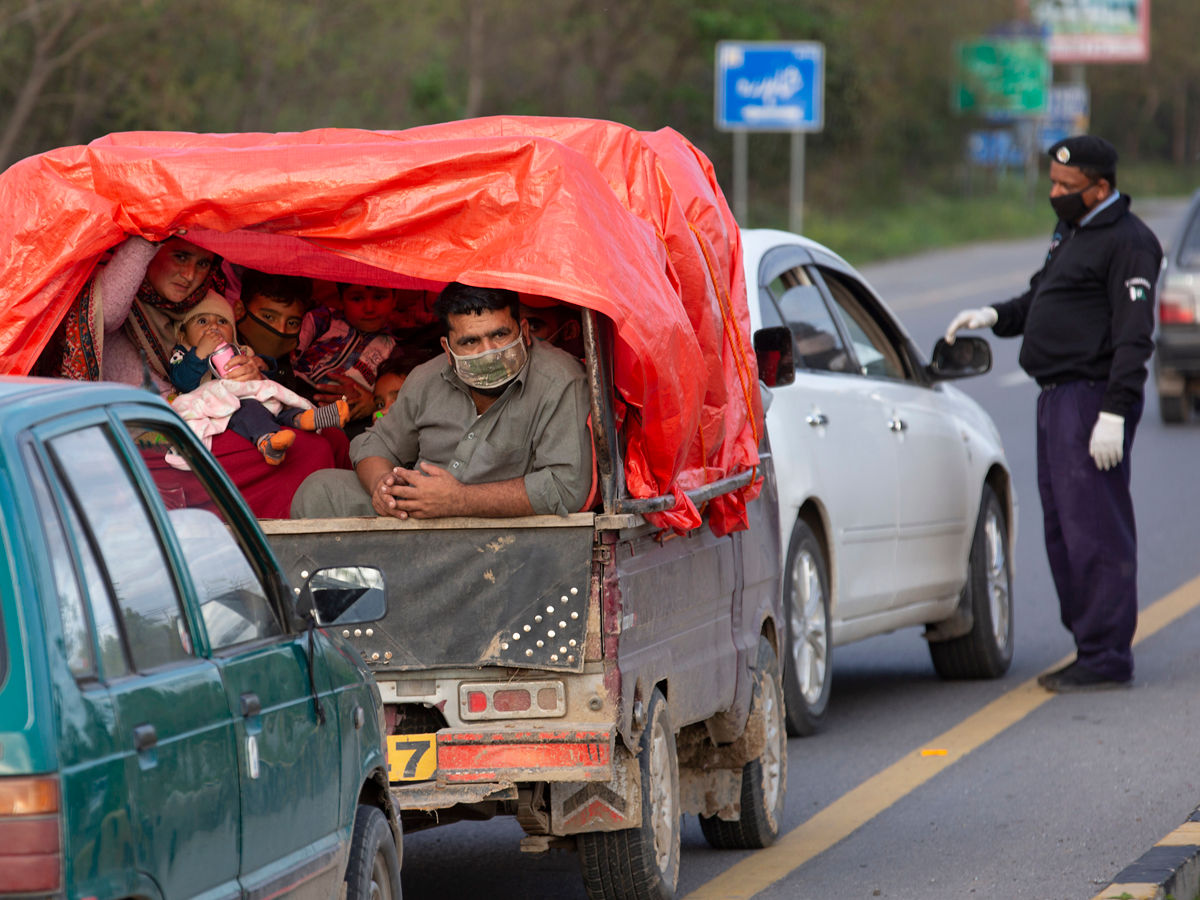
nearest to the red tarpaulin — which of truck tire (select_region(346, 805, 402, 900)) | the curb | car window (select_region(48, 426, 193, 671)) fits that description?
truck tire (select_region(346, 805, 402, 900))

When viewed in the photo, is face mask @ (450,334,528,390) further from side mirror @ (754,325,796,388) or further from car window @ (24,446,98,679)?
car window @ (24,446,98,679)

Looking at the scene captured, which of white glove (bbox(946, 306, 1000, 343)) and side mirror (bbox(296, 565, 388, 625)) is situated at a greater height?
white glove (bbox(946, 306, 1000, 343))

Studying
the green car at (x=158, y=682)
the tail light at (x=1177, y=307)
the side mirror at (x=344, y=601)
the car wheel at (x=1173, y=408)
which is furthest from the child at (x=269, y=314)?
the car wheel at (x=1173, y=408)

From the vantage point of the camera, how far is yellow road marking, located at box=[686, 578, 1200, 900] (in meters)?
6.25

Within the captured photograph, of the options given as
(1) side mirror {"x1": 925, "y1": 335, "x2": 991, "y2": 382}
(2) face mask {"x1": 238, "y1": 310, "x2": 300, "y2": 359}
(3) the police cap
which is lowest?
(1) side mirror {"x1": 925, "y1": 335, "x2": 991, "y2": 382}

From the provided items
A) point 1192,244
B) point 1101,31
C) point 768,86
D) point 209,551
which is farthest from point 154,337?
point 1101,31

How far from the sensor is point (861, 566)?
853 cm

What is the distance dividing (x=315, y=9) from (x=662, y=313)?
27172 mm

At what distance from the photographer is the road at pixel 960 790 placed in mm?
6238

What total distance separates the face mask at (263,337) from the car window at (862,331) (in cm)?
255

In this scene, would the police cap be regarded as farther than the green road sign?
No

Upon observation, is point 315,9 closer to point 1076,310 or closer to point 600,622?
point 1076,310

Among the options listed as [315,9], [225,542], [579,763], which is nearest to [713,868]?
[579,763]

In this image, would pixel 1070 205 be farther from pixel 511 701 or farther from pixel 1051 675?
pixel 511 701
